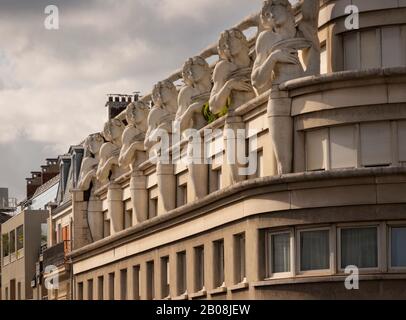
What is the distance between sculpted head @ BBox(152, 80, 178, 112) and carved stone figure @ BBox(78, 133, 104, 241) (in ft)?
46.5

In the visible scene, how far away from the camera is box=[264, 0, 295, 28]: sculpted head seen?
5859 cm

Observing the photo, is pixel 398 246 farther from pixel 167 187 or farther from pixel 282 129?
pixel 167 187

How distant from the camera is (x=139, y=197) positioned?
78938mm

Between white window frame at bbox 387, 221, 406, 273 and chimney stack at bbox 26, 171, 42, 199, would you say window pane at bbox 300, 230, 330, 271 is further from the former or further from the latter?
chimney stack at bbox 26, 171, 42, 199

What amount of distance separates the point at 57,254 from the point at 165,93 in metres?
24.3

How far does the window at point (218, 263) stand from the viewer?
211ft

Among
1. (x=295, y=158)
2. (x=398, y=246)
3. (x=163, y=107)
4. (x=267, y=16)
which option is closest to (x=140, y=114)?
(x=163, y=107)

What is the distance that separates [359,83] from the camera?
183 ft

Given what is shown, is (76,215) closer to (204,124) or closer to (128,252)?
(128,252)

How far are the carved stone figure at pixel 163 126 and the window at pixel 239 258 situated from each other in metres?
12.1

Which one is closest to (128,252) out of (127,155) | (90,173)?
(127,155)

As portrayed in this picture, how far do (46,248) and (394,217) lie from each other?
5368cm

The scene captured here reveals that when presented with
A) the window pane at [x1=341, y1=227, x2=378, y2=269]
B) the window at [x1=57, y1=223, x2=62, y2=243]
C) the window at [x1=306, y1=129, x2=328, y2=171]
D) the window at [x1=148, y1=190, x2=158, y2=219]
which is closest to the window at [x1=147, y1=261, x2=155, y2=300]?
the window at [x1=148, y1=190, x2=158, y2=219]

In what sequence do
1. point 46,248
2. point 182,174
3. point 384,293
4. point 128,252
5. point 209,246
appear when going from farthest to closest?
point 46,248
point 128,252
point 182,174
point 209,246
point 384,293
